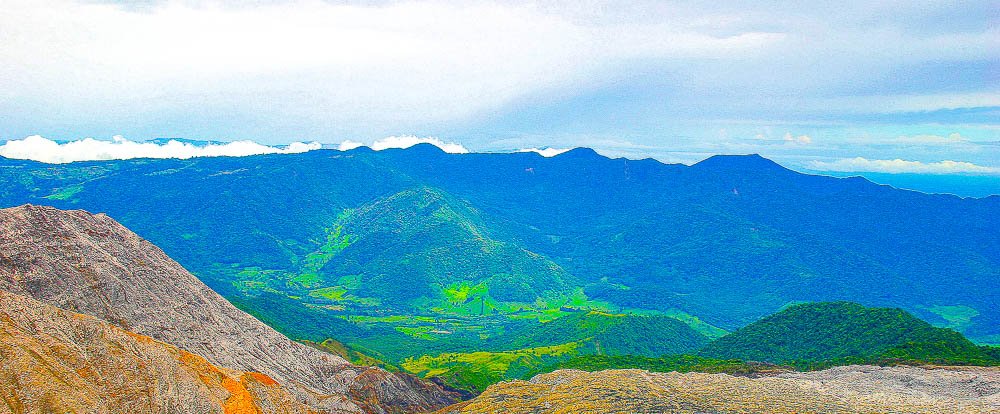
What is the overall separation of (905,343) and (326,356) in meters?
131

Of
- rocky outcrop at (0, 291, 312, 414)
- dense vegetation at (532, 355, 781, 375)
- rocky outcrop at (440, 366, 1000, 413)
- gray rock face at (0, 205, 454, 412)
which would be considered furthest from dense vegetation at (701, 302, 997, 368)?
rocky outcrop at (0, 291, 312, 414)

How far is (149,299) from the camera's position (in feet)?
308

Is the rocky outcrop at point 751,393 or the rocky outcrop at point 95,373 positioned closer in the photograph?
the rocky outcrop at point 95,373

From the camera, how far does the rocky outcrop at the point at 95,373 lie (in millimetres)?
57656

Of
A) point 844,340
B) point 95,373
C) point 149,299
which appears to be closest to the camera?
point 95,373

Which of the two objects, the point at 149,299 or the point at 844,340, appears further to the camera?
the point at 844,340

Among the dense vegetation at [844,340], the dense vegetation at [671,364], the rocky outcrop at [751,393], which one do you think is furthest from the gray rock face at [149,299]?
the dense vegetation at [844,340]

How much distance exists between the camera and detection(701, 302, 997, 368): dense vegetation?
12675cm

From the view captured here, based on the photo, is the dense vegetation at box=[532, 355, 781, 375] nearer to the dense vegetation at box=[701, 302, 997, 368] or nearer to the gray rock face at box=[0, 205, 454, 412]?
the dense vegetation at box=[701, 302, 997, 368]

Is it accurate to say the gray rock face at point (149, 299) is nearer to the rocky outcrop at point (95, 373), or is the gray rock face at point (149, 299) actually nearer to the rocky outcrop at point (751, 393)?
the rocky outcrop at point (95, 373)

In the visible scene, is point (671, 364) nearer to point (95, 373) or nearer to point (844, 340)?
point (844, 340)

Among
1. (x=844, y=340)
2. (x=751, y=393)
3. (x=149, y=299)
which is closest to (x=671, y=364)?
(x=844, y=340)

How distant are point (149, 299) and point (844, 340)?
16412 centimetres

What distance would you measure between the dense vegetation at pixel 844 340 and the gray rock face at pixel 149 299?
96.7 m
